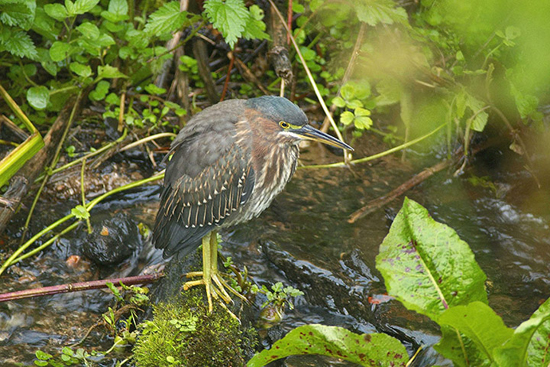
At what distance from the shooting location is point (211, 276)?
358cm

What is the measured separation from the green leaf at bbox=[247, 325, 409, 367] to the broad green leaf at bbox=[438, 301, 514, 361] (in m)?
0.31

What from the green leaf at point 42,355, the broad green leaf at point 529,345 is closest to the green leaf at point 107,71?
the green leaf at point 42,355

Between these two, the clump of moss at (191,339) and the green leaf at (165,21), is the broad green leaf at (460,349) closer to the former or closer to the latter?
the clump of moss at (191,339)

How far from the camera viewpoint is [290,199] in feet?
15.3

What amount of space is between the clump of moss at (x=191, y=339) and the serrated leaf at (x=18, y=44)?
6.80ft

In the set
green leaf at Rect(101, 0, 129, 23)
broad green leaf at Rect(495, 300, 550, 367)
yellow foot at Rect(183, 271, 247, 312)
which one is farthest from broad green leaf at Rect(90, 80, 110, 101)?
broad green leaf at Rect(495, 300, 550, 367)

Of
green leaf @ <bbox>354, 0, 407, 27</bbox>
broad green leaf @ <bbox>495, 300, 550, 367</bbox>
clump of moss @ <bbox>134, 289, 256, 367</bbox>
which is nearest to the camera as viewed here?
broad green leaf @ <bbox>495, 300, 550, 367</bbox>

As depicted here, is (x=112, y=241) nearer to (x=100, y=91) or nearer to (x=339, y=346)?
(x=100, y=91)

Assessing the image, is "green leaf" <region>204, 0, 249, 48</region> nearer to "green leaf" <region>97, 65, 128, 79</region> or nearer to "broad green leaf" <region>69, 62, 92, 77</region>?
"green leaf" <region>97, 65, 128, 79</region>

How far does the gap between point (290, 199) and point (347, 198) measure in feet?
1.45

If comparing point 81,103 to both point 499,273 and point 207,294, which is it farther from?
point 499,273

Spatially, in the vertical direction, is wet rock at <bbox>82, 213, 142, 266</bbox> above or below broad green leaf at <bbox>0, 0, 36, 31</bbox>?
below

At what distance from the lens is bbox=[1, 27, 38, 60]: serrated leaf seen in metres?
4.18

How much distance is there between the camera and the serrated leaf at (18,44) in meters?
4.18
